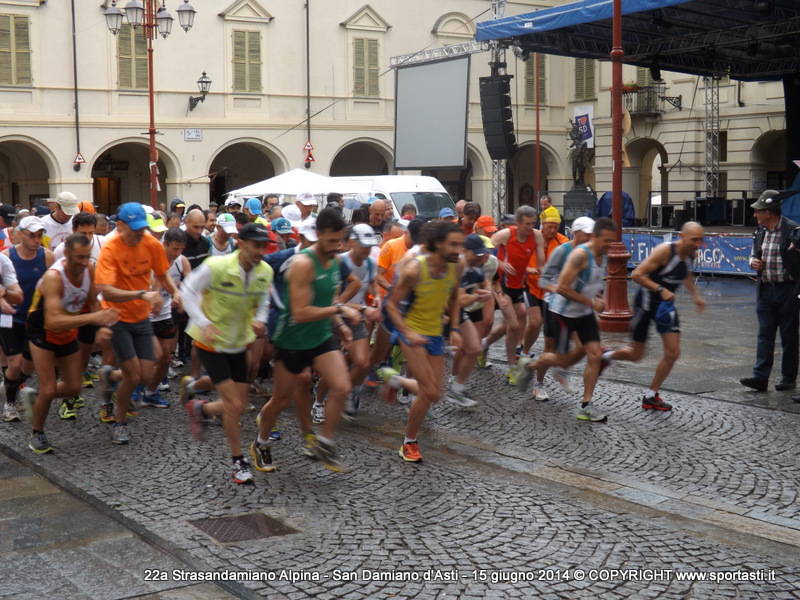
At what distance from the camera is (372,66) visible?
34.9 metres

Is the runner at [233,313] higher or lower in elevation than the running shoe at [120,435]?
higher

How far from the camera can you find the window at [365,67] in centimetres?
3462

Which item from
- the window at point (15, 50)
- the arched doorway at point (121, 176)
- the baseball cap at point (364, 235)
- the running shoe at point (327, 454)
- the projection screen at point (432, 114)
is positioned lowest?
the running shoe at point (327, 454)

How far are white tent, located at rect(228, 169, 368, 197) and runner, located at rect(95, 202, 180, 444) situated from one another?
16.1 metres

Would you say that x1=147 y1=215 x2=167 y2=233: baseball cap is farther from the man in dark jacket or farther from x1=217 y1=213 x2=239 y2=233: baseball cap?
the man in dark jacket

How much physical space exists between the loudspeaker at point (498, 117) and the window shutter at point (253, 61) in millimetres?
12019

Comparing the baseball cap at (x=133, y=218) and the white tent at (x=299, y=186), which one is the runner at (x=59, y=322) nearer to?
the baseball cap at (x=133, y=218)

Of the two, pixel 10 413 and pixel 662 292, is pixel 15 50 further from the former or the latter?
pixel 662 292

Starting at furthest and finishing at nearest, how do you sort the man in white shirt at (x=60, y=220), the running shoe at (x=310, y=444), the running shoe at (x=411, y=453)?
the man in white shirt at (x=60, y=220)
the running shoe at (x=411, y=453)
the running shoe at (x=310, y=444)

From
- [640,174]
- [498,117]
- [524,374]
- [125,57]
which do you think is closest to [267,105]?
[125,57]

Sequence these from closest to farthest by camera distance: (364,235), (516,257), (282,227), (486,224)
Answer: (364,235) < (516,257) < (282,227) < (486,224)

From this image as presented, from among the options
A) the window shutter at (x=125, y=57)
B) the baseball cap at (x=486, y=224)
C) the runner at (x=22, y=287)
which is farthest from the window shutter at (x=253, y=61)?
the runner at (x=22, y=287)

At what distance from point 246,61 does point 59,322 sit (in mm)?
26351

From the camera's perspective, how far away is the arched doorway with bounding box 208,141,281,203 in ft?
116
